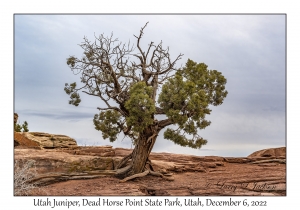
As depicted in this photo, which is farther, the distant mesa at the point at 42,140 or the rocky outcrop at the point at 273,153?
the rocky outcrop at the point at 273,153

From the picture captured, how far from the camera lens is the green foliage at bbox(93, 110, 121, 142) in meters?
18.0

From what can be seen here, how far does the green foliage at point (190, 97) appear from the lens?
575 inches

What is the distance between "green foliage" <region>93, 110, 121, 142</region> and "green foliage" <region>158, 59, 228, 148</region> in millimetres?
3310

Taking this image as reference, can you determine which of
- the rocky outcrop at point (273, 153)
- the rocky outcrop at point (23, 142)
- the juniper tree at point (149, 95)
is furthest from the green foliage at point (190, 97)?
the rocky outcrop at point (273, 153)

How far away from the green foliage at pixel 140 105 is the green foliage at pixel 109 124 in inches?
131

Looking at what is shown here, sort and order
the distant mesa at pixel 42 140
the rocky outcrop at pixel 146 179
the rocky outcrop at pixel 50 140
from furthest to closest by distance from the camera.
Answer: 1. the rocky outcrop at pixel 50 140
2. the distant mesa at pixel 42 140
3. the rocky outcrop at pixel 146 179

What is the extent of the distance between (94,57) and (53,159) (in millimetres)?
5318

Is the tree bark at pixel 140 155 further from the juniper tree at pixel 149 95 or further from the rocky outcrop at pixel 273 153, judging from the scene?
the rocky outcrop at pixel 273 153

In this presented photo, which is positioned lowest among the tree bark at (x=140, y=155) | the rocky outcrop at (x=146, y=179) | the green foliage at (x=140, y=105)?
the rocky outcrop at (x=146, y=179)

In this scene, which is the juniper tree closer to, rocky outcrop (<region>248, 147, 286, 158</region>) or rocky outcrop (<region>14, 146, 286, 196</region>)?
rocky outcrop (<region>14, 146, 286, 196</region>)

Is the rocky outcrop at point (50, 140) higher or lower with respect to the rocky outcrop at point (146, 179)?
higher

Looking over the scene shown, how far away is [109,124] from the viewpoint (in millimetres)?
18188

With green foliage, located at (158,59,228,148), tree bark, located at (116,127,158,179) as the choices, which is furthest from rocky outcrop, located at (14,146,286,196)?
green foliage, located at (158,59,228,148)
